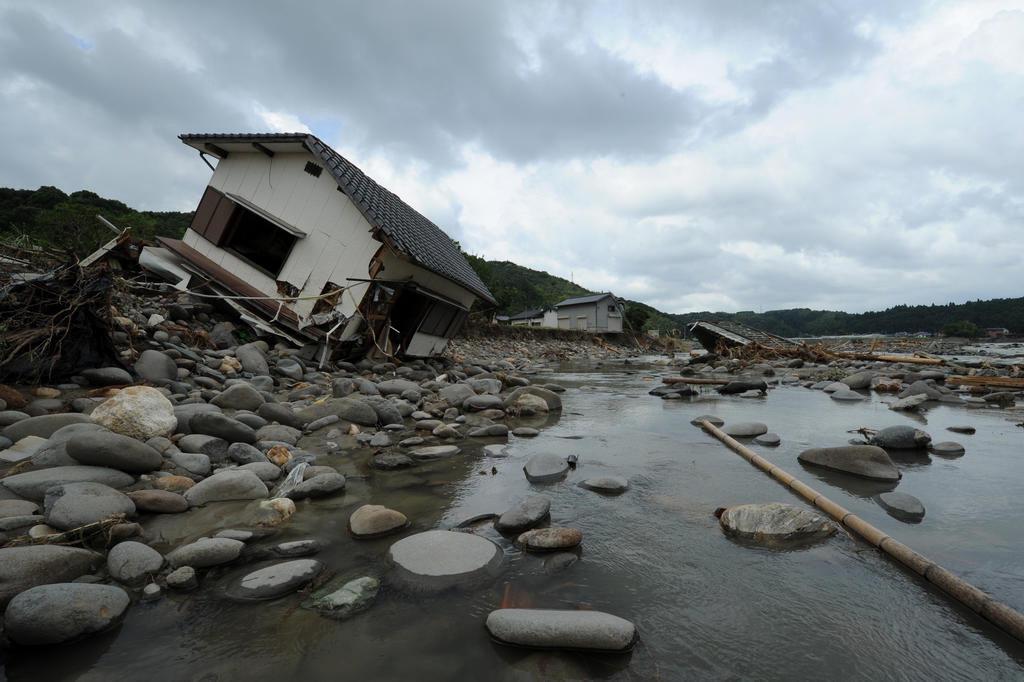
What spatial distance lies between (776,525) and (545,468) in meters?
2.25

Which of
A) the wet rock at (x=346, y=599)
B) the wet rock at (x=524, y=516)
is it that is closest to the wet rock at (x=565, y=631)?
the wet rock at (x=346, y=599)

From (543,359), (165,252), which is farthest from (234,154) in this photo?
(543,359)

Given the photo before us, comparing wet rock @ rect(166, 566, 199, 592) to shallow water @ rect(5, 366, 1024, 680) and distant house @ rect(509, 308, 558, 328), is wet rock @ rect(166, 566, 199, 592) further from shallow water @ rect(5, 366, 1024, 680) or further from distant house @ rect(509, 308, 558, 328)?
distant house @ rect(509, 308, 558, 328)

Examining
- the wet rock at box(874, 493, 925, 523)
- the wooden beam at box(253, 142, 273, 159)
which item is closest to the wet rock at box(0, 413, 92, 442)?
the wet rock at box(874, 493, 925, 523)

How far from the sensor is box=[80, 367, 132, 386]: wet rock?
5656 millimetres

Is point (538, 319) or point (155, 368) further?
point (538, 319)

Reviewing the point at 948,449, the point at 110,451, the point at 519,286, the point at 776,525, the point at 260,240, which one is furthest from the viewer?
the point at 519,286

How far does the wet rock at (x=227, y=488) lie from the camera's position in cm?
375

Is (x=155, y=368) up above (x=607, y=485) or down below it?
below

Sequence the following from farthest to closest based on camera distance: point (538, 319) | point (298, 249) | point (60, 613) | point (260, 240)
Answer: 1. point (538, 319)
2. point (260, 240)
3. point (298, 249)
4. point (60, 613)

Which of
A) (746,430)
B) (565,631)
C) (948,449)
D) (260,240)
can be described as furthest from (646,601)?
(260,240)

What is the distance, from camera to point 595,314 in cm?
5066

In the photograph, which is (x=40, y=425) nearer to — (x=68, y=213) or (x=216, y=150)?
(x=216, y=150)

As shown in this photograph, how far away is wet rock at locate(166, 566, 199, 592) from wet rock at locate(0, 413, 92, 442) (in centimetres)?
271
